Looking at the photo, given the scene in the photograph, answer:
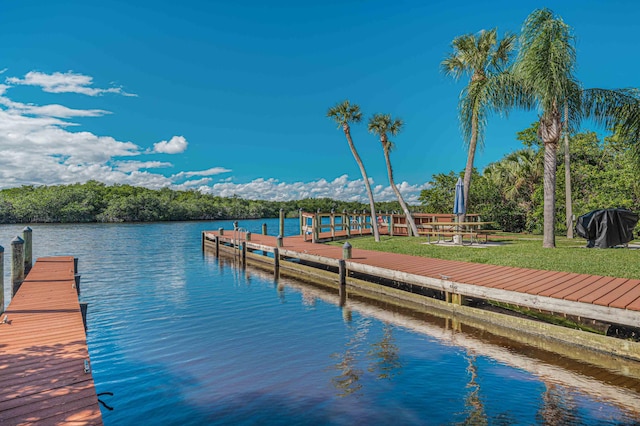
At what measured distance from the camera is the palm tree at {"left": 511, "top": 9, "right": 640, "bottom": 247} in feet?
43.7

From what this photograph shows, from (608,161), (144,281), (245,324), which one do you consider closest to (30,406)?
(245,324)

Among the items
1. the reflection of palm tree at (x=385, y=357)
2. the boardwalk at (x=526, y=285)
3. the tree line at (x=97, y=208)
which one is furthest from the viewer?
the tree line at (x=97, y=208)

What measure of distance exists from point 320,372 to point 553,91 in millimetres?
12672

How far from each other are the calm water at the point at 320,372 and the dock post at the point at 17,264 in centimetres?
204

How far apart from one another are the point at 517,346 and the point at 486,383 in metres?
1.91

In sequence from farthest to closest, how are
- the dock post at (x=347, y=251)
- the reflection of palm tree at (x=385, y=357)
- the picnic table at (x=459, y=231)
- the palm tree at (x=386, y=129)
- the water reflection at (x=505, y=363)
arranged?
1. the palm tree at (x=386, y=129)
2. the picnic table at (x=459, y=231)
3. the dock post at (x=347, y=251)
4. the reflection of palm tree at (x=385, y=357)
5. the water reflection at (x=505, y=363)

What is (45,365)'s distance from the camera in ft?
15.8

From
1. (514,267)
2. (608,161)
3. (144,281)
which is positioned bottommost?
(144,281)

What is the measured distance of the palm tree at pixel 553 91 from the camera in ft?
43.7

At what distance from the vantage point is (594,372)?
6164 mm

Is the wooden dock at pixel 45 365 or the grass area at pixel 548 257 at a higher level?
the grass area at pixel 548 257

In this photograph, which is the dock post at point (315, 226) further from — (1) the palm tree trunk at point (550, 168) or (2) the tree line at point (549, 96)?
(1) the palm tree trunk at point (550, 168)

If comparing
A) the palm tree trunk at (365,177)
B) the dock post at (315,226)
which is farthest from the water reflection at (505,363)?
the palm tree trunk at (365,177)

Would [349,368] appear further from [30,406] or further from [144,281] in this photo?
[144,281]
